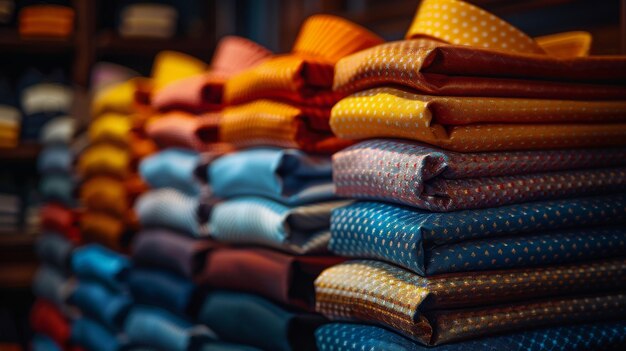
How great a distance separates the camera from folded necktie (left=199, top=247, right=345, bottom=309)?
1171 mm

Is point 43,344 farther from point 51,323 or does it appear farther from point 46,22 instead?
point 46,22

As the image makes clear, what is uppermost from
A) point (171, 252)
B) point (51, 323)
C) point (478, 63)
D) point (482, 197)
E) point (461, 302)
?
point (478, 63)

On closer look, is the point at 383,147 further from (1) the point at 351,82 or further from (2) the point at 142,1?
(2) the point at 142,1

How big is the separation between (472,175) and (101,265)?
Result: 1229mm

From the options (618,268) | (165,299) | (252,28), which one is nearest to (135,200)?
(165,299)

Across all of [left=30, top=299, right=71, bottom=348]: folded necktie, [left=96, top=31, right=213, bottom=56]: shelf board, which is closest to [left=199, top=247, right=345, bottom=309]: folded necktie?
[left=30, top=299, right=71, bottom=348]: folded necktie

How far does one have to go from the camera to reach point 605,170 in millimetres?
1010

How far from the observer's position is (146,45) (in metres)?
2.60

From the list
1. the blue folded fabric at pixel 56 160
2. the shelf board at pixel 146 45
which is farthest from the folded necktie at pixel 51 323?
the shelf board at pixel 146 45

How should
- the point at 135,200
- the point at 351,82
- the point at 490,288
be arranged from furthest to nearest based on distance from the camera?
the point at 135,200 → the point at 351,82 → the point at 490,288

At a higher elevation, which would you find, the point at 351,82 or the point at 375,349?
the point at 351,82

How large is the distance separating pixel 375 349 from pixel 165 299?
27.9 inches

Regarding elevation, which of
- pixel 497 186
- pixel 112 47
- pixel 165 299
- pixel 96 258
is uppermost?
pixel 497 186

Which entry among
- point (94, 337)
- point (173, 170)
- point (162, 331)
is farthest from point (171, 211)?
point (94, 337)
